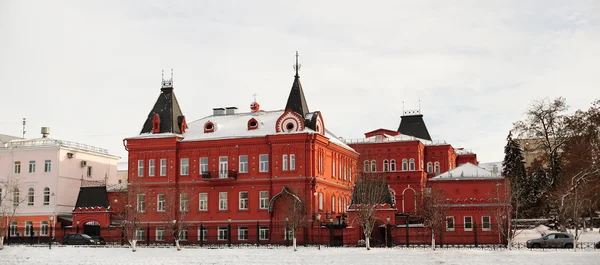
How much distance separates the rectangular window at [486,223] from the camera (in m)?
49.5

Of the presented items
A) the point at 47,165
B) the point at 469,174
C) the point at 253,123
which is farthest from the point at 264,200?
the point at 47,165

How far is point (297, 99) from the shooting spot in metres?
54.8

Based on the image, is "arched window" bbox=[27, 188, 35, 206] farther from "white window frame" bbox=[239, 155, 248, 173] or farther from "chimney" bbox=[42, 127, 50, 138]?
"white window frame" bbox=[239, 155, 248, 173]

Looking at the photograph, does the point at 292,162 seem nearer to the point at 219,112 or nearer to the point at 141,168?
the point at 219,112

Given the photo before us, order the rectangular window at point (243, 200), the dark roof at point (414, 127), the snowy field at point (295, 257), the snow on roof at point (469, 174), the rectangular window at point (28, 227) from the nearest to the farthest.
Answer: the snowy field at point (295, 257) < the snow on roof at point (469, 174) < the rectangular window at point (243, 200) < the rectangular window at point (28, 227) < the dark roof at point (414, 127)

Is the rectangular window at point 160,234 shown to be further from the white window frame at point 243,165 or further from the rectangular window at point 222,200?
the white window frame at point 243,165

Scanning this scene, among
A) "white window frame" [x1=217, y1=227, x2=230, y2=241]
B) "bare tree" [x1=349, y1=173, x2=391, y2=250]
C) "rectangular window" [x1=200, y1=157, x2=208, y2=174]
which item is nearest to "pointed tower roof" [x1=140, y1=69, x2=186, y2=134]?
"rectangular window" [x1=200, y1=157, x2=208, y2=174]

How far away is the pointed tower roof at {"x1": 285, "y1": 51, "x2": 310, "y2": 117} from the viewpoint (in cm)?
5434

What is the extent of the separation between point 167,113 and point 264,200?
10.9 metres

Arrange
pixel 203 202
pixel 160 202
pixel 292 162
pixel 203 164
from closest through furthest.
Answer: pixel 292 162 < pixel 203 202 < pixel 203 164 < pixel 160 202

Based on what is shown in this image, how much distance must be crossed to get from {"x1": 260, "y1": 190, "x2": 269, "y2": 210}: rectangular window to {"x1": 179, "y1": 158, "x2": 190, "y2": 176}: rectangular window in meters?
6.54

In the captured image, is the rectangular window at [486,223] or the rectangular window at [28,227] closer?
the rectangular window at [486,223]

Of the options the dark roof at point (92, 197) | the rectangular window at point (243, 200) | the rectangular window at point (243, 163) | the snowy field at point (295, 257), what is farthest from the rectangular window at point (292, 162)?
the dark roof at point (92, 197)

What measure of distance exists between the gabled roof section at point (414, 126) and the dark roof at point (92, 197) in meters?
34.7
